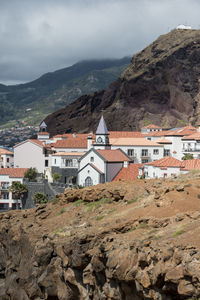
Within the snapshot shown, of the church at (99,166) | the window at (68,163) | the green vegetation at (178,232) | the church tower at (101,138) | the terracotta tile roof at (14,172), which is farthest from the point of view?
the window at (68,163)

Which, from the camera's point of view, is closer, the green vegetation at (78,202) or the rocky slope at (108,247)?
the rocky slope at (108,247)

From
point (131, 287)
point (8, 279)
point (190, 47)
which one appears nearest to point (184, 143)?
point (8, 279)

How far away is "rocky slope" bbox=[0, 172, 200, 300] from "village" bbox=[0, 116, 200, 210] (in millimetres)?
26297

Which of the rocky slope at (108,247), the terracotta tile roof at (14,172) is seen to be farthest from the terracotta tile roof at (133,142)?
the rocky slope at (108,247)

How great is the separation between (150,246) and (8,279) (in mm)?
18789

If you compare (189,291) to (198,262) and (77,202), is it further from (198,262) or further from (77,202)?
(77,202)

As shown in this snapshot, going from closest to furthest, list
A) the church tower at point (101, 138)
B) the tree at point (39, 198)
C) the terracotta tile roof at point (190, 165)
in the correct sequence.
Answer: the terracotta tile roof at point (190, 165) < the tree at point (39, 198) < the church tower at point (101, 138)

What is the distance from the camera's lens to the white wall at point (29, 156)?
315 feet

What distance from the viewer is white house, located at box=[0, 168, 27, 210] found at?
81.9 meters

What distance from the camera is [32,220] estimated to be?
41156 mm

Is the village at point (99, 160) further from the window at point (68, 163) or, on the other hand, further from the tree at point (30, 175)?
the tree at point (30, 175)

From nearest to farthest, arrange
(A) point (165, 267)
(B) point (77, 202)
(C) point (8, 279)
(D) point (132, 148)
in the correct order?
(A) point (165, 267) < (C) point (8, 279) < (B) point (77, 202) < (D) point (132, 148)

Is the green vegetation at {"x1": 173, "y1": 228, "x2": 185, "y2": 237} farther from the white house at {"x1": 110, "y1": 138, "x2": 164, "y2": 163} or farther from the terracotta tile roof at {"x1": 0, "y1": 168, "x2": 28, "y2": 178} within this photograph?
the white house at {"x1": 110, "y1": 138, "x2": 164, "y2": 163}

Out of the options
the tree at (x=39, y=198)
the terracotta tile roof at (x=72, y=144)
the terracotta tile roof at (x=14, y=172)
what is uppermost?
the terracotta tile roof at (x=72, y=144)
